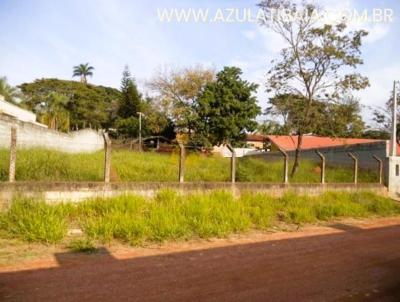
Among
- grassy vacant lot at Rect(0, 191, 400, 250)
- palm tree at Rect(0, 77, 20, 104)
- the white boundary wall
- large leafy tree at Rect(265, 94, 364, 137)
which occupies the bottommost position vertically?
grassy vacant lot at Rect(0, 191, 400, 250)

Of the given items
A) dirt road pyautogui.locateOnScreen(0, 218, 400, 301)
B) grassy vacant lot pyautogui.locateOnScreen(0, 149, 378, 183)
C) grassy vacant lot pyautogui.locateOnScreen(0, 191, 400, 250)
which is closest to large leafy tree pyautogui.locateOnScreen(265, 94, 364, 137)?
grassy vacant lot pyautogui.locateOnScreen(0, 149, 378, 183)

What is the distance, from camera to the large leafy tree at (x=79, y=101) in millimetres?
50438

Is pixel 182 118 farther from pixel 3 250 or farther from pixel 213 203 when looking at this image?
pixel 3 250

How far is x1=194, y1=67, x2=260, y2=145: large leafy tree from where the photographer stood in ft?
109

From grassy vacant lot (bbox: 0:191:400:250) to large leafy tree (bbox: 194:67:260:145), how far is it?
2178 cm

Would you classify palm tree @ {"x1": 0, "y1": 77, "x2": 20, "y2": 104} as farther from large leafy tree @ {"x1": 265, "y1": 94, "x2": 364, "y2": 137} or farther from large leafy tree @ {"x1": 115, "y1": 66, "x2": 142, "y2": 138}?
large leafy tree @ {"x1": 265, "y1": 94, "x2": 364, "y2": 137}

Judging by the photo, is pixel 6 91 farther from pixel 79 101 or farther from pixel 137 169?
pixel 137 169

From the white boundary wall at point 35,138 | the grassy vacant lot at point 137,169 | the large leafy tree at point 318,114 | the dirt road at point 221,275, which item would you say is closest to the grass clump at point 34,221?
the dirt road at point 221,275

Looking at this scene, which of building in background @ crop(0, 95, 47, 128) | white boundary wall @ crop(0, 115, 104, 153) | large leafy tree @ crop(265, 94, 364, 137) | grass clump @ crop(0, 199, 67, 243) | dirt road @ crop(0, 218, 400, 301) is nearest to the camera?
dirt road @ crop(0, 218, 400, 301)

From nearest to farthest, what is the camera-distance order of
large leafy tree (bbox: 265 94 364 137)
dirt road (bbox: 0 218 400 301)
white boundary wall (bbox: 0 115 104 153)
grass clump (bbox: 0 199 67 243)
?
dirt road (bbox: 0 218 400 301)
grass clump (bbox: 0 199 67 243)
white boundary wall (bbox: 0 115 104 153)
large leafy tree (bbox: 265 94 364 137)

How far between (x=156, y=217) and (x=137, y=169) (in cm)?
346

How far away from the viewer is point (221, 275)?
548cm

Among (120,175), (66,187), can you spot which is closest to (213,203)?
(120,175)

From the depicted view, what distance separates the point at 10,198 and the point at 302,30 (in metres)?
12.6
